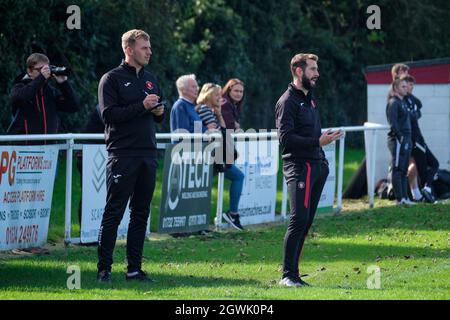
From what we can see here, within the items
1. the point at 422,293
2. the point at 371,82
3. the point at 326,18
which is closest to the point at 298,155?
the point at 422,293

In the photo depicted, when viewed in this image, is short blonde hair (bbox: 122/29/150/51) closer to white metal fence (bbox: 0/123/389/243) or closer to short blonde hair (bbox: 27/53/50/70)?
white metal fence (bbox: 0/123/389/243)

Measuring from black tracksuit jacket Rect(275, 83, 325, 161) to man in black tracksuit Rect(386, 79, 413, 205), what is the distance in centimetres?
836

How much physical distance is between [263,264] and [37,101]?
11.3ft

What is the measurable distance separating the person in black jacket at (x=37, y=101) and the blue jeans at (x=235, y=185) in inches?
124

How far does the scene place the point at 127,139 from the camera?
10.2 m

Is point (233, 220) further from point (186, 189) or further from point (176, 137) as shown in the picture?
point (176, 137)

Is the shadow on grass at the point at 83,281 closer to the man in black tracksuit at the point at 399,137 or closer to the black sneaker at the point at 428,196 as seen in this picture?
the man in black tracksuit at the point at 399,137

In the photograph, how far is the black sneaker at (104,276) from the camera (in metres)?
10.3

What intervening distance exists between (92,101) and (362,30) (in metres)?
18.7

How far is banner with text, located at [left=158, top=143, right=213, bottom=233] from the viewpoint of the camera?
14.8 m

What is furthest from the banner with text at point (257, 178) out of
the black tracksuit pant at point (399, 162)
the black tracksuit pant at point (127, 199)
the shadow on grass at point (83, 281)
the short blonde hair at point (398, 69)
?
the black tracksuit pant at point (127, 199)

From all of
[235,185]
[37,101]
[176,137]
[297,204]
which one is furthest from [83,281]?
[235,185]

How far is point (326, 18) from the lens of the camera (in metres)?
38.3
